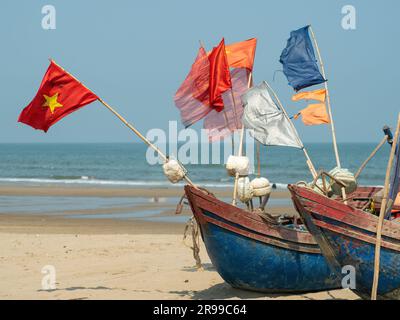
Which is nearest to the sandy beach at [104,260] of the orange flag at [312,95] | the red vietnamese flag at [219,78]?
the red vietnamese flag at [219,78]

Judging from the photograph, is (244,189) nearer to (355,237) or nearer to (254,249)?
(254,249)

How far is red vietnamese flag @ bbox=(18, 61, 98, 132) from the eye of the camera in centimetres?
1027

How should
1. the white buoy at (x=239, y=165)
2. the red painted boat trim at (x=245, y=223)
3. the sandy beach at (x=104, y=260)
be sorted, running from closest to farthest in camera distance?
the red painted boat trim at (x=245, y=223) < the white buoy at (x=239, y=165) < the sandy beach at (x=104, y=260)

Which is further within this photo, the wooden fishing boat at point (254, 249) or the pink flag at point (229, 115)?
the pink flag at point (229, 115)

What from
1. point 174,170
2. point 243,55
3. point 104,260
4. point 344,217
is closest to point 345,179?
point 344,217

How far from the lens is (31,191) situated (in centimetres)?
3300

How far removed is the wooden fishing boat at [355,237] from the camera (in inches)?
328

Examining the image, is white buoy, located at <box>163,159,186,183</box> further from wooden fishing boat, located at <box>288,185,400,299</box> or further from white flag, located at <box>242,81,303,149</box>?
wooden fishing boat, located at <box>288,185,400,299</box>

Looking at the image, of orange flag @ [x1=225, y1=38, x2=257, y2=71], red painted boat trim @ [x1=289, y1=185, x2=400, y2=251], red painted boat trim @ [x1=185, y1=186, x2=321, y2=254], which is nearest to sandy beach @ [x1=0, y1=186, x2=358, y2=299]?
red painted boat trim @ [x1=185, y1=186, x2=321, y2=254]

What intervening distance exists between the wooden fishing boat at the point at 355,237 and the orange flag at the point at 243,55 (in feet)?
10.8

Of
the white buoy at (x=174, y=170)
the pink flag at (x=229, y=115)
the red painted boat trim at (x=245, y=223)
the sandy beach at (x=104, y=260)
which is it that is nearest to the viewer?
the red painted boat trim at (x=245, y=223)

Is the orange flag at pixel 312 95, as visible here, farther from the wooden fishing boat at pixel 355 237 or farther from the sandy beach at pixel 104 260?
the wooden fishing boat at pixel 355 237

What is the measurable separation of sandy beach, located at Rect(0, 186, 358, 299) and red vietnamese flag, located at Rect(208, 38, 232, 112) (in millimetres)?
2490
